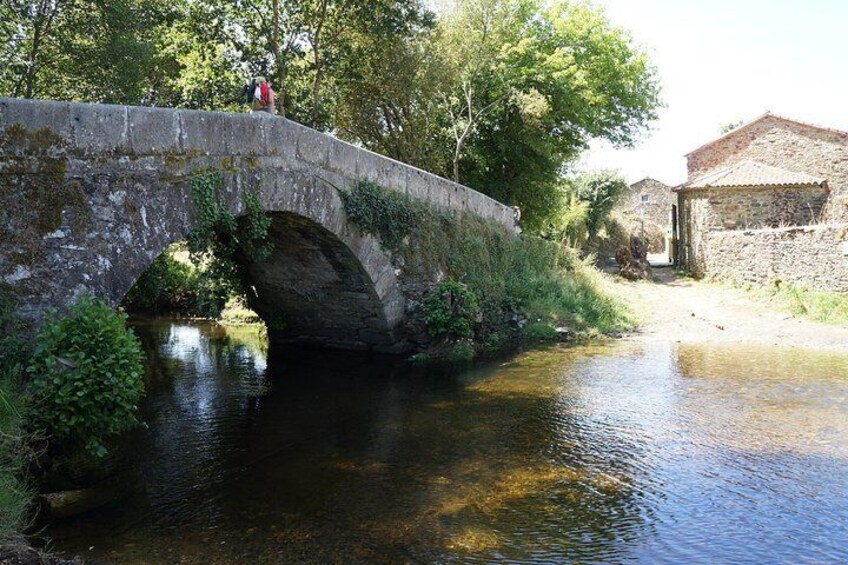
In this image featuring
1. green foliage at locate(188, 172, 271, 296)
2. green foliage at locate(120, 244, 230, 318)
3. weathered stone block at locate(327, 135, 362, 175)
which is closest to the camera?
green foliage at locate(188, 172, 271, 296)

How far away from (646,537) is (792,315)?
46.2 ft

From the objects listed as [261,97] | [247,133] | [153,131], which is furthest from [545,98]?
[153,131]

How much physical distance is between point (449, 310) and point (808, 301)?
35.8 feet

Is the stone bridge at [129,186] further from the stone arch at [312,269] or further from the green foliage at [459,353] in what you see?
the green foliage at [459,353]

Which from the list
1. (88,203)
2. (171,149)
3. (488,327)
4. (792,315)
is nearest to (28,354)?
(88,203)

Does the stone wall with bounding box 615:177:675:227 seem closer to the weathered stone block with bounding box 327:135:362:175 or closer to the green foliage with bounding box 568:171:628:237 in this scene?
Result: the green foliage with bounding box 568:171:628:237

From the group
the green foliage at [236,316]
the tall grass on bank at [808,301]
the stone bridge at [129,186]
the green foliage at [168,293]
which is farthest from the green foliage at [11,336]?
the tall grass on bank at [808,301]

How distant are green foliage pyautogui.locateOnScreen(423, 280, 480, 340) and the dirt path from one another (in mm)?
5152

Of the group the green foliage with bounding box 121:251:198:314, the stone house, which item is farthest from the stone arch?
the stone house

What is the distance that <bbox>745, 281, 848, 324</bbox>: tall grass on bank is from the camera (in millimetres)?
16438

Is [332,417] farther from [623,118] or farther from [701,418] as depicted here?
[623,118]

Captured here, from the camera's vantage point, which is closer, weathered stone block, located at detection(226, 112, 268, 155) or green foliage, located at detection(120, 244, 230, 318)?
weathered stone block, located at detection(226, 112, 268, 155)

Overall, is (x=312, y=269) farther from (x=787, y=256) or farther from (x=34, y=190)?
(x=787, y=256)

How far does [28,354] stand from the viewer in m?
5.76
